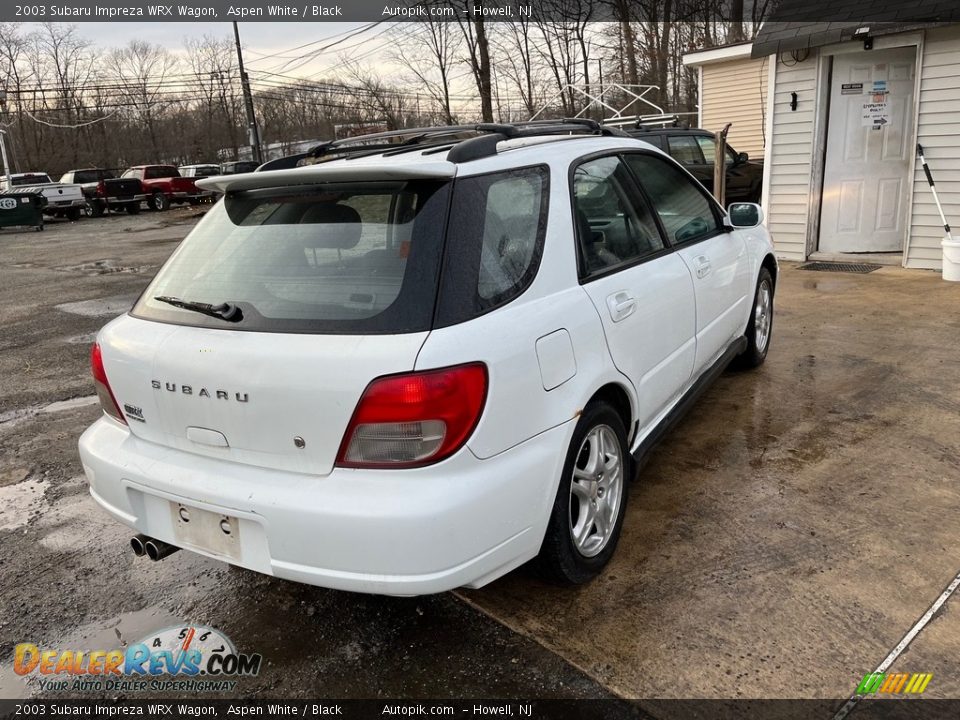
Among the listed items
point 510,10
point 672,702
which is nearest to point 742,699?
point 672,702

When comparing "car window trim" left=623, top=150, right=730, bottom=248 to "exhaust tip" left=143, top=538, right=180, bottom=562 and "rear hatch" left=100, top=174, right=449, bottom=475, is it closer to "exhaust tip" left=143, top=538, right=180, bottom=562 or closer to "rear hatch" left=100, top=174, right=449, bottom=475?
"rear hatch" left=100, top=174, right=449, bottom=475

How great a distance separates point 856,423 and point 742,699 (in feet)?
8.11

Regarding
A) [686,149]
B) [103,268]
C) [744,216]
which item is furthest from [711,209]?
[103,268]

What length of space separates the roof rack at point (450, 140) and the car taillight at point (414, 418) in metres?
0.78

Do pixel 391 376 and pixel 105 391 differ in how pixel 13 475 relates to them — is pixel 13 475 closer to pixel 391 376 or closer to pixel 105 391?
pixel 105 391

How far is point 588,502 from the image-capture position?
107 inches

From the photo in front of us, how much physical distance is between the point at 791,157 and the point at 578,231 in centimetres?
724

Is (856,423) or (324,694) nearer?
(324,694)

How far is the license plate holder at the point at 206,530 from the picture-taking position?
2.27 metres

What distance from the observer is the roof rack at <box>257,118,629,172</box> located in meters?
2.50

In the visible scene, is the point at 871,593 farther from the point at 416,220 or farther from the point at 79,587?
the point at 79,587

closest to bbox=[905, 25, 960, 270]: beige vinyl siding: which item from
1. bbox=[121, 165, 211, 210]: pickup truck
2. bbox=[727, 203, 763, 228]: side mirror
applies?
bbox=[727, 203, 763, 228]: side mirror

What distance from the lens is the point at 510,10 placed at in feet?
90.5

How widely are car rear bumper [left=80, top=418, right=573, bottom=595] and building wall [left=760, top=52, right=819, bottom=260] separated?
772cm
